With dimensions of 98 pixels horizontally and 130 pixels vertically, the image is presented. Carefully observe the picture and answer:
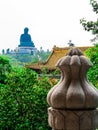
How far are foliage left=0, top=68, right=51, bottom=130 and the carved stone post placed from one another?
224 inches

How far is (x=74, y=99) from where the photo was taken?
1.68 m

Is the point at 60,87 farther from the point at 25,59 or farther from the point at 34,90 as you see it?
the point at 25,59

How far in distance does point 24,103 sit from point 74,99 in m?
6.21

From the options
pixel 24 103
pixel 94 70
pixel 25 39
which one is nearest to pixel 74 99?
pixel 24 103

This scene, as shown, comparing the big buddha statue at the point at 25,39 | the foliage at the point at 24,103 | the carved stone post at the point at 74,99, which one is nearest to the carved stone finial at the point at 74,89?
the carved stone post at the point at 74,99

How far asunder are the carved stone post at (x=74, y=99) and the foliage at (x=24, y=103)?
570 centimetres

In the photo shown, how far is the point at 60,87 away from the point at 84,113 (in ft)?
0.54

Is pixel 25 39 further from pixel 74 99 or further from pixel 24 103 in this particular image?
pixel 74 99

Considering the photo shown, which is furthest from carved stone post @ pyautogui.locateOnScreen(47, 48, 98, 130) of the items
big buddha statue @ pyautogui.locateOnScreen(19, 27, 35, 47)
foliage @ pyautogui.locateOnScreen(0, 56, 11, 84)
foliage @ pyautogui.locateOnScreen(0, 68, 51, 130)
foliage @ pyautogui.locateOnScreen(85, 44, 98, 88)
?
big buddha statue @ pyautogui.locateOnScreen(19, 27, 35, 47)

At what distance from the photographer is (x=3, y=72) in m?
14.2

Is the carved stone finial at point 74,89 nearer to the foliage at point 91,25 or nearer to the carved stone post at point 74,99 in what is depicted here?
the carved stone post at point 74,99

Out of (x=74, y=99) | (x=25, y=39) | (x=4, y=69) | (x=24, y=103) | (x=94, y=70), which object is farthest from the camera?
(x=25, y=39)

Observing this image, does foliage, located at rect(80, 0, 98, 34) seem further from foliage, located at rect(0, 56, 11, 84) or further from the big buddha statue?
the big buddha statue

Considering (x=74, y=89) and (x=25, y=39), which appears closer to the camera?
(x=74, y=89)
